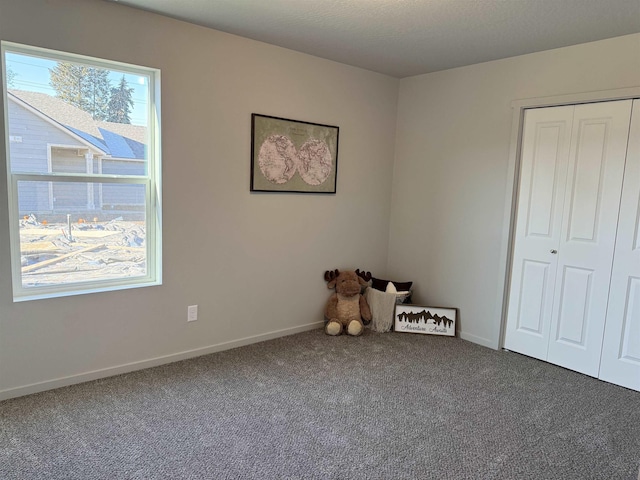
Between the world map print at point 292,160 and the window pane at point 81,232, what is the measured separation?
0.98 metres

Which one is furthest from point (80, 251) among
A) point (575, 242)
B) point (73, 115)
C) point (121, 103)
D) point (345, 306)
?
point (575, 242)

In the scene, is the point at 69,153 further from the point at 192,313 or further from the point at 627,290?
the point at 627,290

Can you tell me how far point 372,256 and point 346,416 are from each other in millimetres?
2139

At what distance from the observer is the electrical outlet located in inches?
130

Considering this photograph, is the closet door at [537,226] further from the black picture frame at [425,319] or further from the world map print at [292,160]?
the world map print at [292,160]

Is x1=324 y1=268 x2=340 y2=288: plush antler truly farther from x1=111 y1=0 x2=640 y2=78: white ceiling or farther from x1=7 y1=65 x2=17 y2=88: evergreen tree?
x1=7 y1=65 x2=17 y2=88: evergreen tree

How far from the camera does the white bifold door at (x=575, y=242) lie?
10.0ft

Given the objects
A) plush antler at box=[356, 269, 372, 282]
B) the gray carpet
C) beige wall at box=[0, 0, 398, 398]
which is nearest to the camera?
the gray carpet

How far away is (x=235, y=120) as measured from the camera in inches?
132

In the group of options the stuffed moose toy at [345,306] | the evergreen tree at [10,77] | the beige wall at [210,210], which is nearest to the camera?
the evergreen tree at [10,77]

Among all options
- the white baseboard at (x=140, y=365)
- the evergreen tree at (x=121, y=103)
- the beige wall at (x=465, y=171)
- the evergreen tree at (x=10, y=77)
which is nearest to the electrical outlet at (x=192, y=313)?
the white baseboard at (x=140, y=365)

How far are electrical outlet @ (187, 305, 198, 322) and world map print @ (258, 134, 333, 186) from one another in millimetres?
1159

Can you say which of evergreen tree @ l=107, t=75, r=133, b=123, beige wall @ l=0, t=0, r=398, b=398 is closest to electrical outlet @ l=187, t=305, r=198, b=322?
beige wall @ l=0, t=0, r=398, b=398

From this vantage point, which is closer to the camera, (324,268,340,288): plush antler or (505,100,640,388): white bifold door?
(505,100,640,388): white bifold door
